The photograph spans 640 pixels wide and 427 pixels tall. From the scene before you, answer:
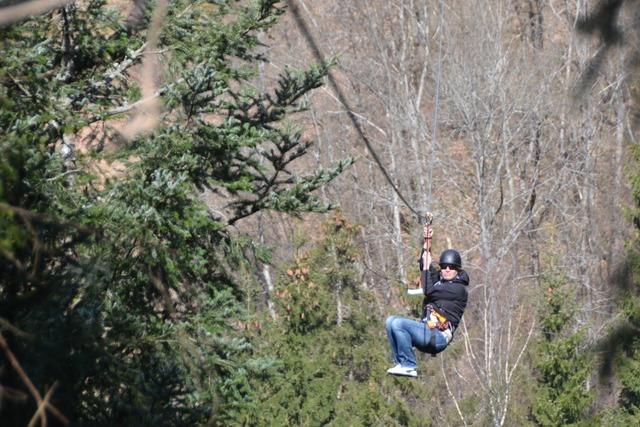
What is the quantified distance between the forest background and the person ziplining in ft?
5.44

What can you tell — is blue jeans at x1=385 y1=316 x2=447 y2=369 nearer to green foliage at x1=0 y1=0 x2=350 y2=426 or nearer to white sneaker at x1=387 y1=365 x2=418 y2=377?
white sneaker at x1=387 y1=365 x2=418 y2=377

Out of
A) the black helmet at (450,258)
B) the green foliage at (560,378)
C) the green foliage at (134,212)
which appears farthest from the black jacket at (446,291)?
the green foliage at (560,378)

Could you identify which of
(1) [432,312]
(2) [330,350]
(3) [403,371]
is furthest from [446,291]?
(2) [330,350]

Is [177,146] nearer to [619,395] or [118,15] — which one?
[118,15]

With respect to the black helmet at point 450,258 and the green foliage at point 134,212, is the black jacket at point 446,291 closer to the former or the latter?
the black helmet at point 450,258

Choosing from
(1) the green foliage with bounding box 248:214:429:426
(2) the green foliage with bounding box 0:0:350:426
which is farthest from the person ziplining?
(1) the green foliage with bounding box 248:214:429:426

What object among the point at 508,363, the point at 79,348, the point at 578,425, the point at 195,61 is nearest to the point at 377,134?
the point at 508,363

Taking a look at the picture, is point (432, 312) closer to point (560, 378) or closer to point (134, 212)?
point (134, 212)

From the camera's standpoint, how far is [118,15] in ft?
47.4

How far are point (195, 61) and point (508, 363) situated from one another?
1730 cm

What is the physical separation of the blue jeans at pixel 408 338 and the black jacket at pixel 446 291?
29 cm

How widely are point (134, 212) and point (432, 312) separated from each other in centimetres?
372

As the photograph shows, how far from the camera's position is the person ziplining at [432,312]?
10.1 metres

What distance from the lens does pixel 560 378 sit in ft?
89.1
